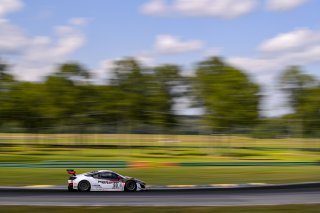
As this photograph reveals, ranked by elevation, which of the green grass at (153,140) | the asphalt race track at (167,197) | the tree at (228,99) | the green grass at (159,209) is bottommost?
the green grass at (159,209)

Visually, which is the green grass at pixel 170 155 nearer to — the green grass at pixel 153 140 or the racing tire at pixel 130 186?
the green grass at pixel 153 140

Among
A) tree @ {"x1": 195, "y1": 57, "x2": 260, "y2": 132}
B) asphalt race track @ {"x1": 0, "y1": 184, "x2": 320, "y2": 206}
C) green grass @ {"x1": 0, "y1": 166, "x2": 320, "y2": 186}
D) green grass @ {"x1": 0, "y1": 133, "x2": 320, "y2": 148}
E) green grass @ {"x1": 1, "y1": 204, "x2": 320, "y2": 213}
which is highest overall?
tree @ {"x1": 195, "y1": 57, "x2": 260, "y2": 132}

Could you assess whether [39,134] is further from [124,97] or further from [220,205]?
[220,205]

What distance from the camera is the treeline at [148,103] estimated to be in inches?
2648

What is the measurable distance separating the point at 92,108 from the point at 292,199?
5991 centimetres

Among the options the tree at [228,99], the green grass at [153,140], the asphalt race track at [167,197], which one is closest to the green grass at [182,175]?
the asphalt race track at [167,197]

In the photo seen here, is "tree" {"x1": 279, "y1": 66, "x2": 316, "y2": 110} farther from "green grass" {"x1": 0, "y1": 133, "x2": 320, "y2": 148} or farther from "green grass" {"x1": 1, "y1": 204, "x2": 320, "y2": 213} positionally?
"green grass" {"x1": 1, "y1": 204, "x2": 320, "y2": 213}

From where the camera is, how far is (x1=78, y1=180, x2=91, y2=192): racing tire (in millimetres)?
20391

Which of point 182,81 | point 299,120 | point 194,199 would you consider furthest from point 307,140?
point 194,199

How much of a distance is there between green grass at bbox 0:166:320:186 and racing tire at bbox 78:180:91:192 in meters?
6.31

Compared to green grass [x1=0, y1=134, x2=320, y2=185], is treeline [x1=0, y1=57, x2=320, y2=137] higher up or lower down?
higher up

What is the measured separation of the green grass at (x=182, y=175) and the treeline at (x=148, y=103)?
90.4 ft

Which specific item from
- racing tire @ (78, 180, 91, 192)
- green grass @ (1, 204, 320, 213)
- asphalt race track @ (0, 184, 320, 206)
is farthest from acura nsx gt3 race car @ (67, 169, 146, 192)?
green grass @ (1, 204, 320, 213)

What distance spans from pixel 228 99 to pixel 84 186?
48053 millimetres
